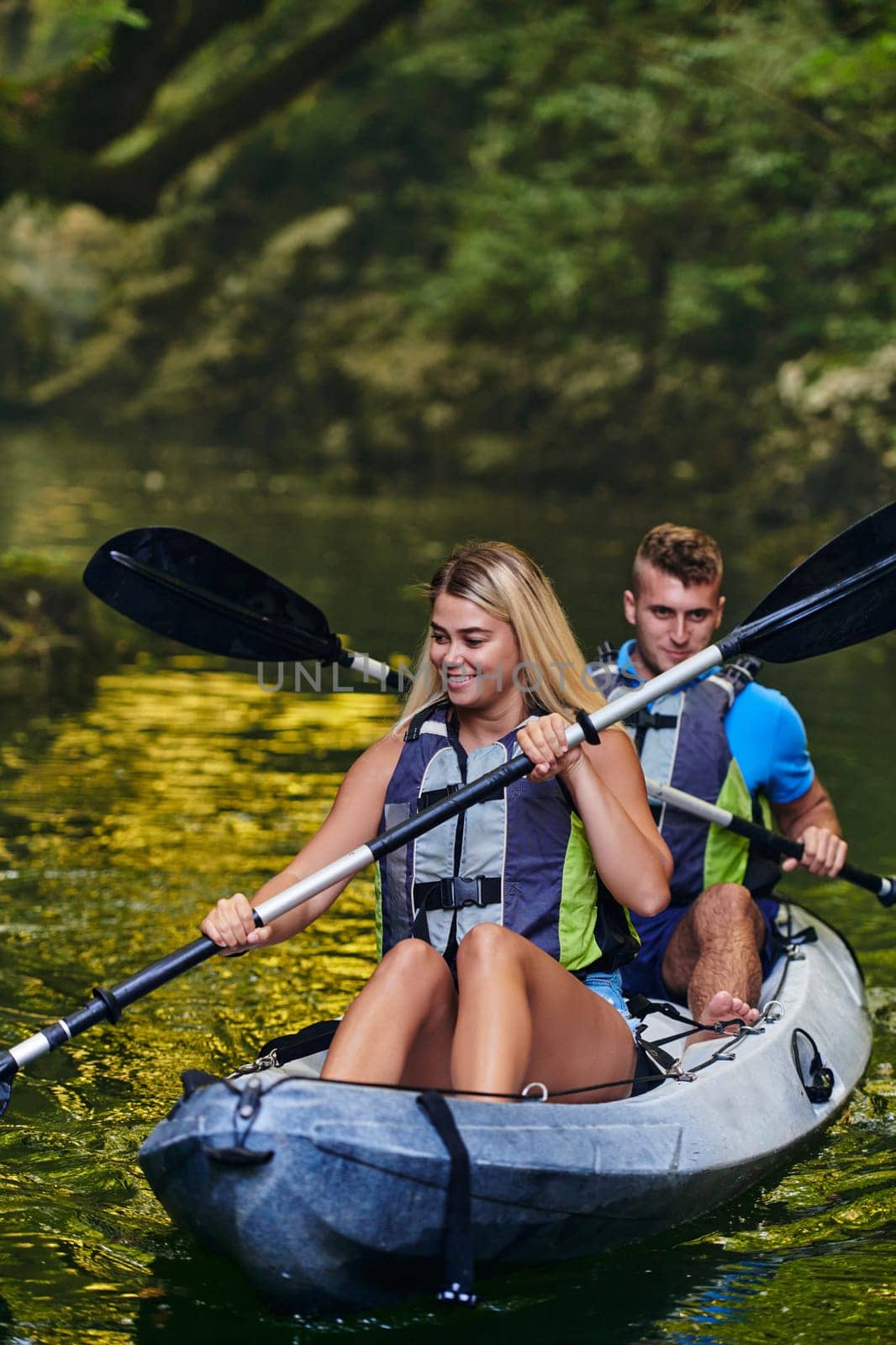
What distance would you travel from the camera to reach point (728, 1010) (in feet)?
11.6

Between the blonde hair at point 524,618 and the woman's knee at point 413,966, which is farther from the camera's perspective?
the blonde hair at point 524,618

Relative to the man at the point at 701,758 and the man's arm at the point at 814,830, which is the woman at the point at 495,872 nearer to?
the man at the point at 701,758

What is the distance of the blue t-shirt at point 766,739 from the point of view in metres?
4.03

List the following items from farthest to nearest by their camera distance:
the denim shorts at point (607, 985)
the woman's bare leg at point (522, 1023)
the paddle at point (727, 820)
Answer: the paddle at point (727, 820), the denim shorts at point (607, 985), the woman's bare leg at point (522, 1023)

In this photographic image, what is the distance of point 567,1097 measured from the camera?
9.59 ft

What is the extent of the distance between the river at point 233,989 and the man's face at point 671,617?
1111 millimetres

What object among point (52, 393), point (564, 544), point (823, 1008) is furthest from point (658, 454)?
point (823, 1008)

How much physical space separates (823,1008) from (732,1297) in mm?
1049

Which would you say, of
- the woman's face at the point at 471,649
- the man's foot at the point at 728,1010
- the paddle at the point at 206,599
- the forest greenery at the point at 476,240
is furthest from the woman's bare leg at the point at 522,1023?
the forest greenery at the point at 476,240

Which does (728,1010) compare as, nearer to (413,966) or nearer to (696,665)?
(696,665)

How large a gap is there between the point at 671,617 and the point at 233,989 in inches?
64.0

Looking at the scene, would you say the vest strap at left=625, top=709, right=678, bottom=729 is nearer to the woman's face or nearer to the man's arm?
the man's arm

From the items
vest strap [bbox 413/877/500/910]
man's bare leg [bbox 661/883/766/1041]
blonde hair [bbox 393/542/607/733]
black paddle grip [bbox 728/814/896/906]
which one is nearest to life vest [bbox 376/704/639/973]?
vest strap [bbox 413/877/500/910]

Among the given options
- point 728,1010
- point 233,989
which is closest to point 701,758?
point 728,1010
